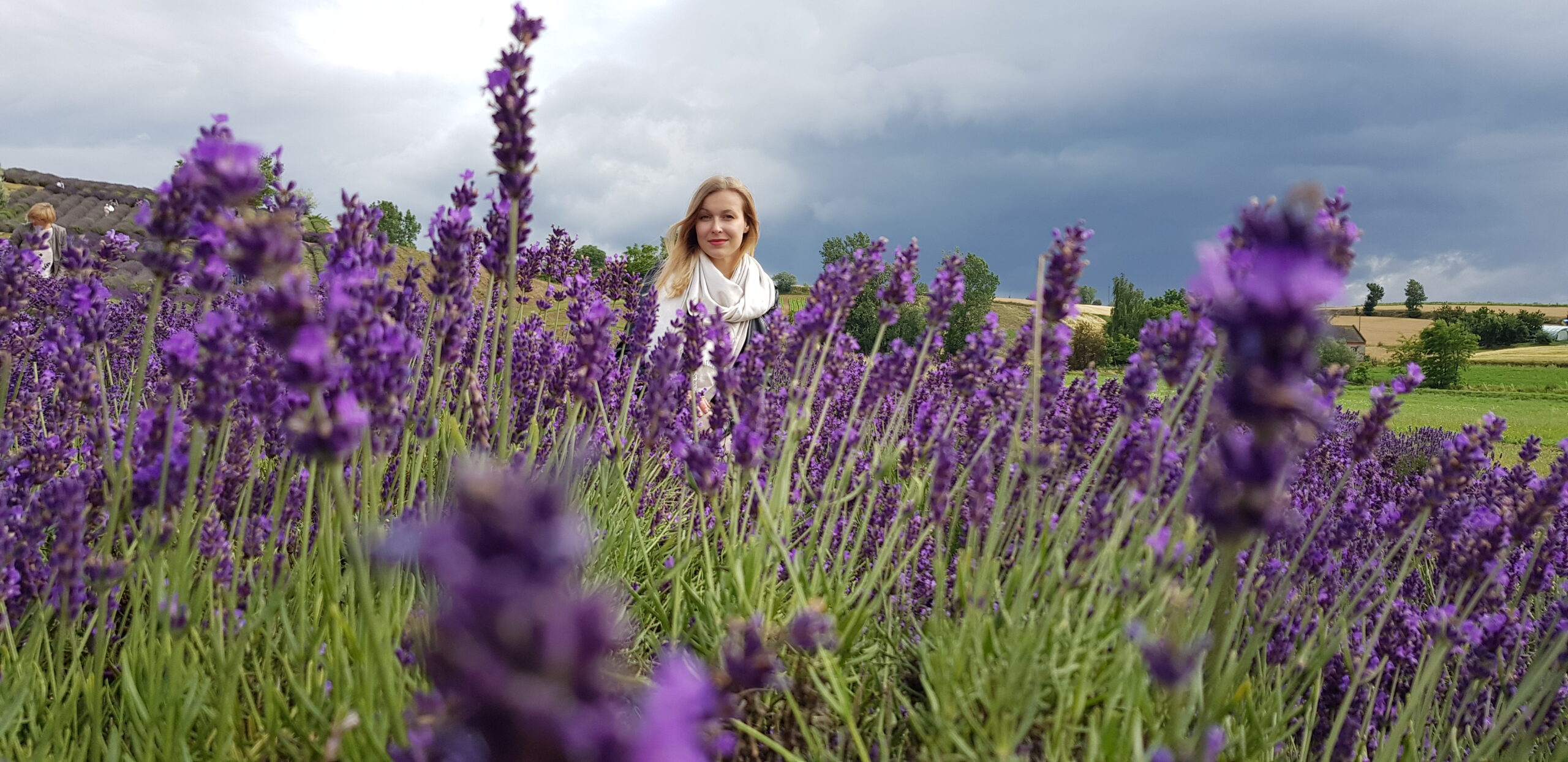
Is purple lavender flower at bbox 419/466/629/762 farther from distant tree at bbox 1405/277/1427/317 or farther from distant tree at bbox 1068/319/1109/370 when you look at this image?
distant tree at bbox 1405/277/1427/317

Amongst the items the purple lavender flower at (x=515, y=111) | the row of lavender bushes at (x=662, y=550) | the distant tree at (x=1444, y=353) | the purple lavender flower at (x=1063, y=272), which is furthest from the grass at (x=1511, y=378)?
the purple lavender flower at (x=515, y=111)

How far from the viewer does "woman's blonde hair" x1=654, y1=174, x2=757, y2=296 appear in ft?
19.7

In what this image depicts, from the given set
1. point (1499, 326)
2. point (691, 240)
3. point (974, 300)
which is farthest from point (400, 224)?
point (1499, 326)

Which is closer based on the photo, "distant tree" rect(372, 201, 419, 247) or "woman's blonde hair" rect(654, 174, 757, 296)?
"woman's blonde hair" rect(654, 174, 757, 296)

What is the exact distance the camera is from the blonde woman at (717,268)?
19.3ft

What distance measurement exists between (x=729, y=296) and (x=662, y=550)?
2.85 meters

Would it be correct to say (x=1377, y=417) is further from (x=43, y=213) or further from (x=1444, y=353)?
(x=1444, y=353)

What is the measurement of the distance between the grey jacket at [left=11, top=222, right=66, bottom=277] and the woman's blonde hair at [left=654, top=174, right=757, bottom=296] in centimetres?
329

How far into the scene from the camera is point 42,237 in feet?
9.39

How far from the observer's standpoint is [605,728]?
45cm

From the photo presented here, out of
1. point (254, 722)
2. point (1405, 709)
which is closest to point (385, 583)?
point (254, 722)

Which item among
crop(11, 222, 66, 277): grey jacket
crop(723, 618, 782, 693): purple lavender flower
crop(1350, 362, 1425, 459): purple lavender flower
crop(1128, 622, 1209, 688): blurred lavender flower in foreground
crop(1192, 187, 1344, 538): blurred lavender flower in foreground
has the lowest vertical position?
crop(723, 618, 782, 693): purple lavender flower

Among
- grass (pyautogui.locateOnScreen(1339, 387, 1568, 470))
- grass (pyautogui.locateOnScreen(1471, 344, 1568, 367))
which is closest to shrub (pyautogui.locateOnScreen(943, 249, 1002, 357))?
grass (pyautogui.locateOnScreen(1339, 387, 1568, 470))

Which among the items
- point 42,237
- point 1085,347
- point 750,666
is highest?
point 42,237
